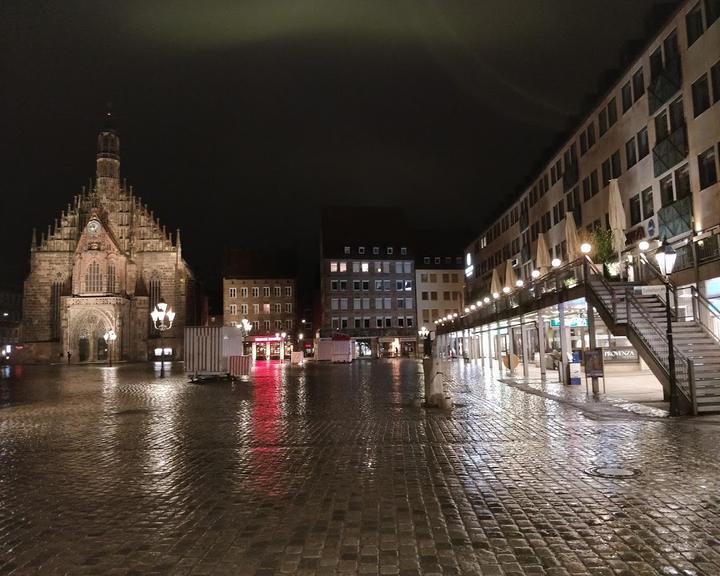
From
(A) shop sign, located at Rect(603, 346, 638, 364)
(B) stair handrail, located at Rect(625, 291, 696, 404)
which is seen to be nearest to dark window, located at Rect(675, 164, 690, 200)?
(A) shop sign, located at Rect(603, 346, 638, 364)

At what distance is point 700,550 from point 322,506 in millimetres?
3870

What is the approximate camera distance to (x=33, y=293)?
86.5 meters

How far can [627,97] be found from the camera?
32594 mm

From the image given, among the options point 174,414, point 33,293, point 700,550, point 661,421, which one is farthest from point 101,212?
point 700,550

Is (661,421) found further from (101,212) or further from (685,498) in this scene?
Result: (101,212)

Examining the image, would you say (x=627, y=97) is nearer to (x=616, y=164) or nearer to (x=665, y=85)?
(x=616, y=164)

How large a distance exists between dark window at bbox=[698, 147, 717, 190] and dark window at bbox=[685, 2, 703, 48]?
188 inches

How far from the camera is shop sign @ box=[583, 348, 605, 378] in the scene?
19656 millimetres

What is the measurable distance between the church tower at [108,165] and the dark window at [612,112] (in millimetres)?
75208

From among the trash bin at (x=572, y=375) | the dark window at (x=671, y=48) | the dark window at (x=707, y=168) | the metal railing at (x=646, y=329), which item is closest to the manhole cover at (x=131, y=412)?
the metal railing at (x=646, y=329)

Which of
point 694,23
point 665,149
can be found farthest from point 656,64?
point 665,149

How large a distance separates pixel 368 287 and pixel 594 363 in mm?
74776

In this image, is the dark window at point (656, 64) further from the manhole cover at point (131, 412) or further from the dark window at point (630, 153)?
the manhole cover at point (131, 412)

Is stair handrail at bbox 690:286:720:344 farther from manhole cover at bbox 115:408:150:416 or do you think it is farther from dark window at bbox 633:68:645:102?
manhole cover at bbox 115:408:150:416
